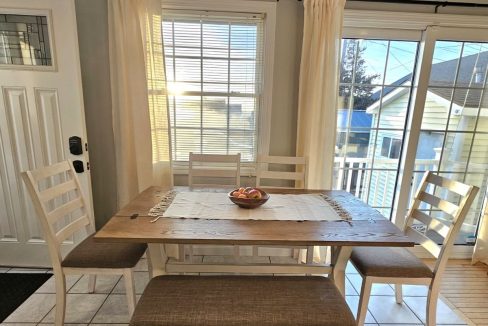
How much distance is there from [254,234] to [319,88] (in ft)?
4.75

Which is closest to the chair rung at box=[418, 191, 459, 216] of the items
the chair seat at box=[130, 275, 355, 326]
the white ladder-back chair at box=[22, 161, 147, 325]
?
the chair seat at box=[130, 275, 355, 326]

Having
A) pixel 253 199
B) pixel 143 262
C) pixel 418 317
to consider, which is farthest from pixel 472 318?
pixel 143 262

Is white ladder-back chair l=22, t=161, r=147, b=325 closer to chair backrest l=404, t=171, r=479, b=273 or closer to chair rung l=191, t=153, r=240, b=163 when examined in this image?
chair rung l=191, t=153, r=240, b=163

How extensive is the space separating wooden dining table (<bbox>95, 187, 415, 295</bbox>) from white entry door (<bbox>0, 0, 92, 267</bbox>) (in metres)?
0.97

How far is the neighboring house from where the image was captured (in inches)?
95.3

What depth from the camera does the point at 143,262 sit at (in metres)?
2.41

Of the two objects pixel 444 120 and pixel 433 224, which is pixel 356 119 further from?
pixel 433 224

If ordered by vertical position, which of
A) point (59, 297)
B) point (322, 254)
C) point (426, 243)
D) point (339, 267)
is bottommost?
point (322, 254)

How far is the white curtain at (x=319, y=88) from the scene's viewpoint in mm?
2107

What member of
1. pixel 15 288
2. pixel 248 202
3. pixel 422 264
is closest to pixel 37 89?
pixel 15 288

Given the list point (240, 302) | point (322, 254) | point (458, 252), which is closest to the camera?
point (240, 302)

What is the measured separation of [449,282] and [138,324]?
8.33ft

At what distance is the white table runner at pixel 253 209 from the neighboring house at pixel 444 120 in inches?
46.6

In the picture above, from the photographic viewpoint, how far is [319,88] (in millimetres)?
2205
